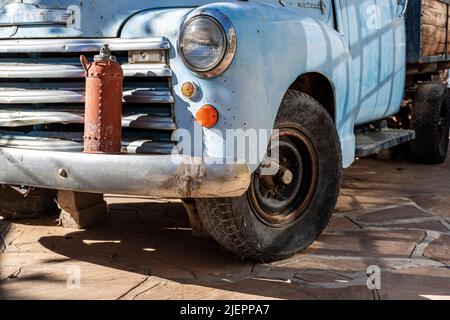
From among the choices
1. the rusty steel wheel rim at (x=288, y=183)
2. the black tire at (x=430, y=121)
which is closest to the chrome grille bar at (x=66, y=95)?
the rusty steel wheel rim at (x=288, y=183)

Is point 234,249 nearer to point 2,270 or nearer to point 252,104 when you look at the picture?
point 252,104

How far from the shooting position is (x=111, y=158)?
2857 millimetres

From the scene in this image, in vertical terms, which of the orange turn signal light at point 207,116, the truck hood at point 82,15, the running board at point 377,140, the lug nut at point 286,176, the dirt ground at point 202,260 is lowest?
the dirt ground at point 202,260

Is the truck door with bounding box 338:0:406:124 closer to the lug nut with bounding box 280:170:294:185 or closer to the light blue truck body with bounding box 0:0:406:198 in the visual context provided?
the light blue truck body with bounding box 0:0:406:198

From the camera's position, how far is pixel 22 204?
14.7ft

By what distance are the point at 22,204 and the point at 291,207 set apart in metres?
2.00

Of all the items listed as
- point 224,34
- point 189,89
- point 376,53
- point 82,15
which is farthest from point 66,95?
point 376,53

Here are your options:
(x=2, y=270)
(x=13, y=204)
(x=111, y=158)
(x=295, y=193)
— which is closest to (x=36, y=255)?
(x=2, y=270)

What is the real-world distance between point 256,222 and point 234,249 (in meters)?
0.18

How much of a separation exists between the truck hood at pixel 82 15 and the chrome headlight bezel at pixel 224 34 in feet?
1.04

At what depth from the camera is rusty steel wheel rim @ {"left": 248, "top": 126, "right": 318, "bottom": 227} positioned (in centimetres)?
342

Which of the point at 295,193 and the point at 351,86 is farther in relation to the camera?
the point at 351,86

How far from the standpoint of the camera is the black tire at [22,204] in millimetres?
4418

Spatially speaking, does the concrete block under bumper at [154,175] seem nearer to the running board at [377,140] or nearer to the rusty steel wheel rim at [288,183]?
the rusty steel wheel rim at [288,183]
